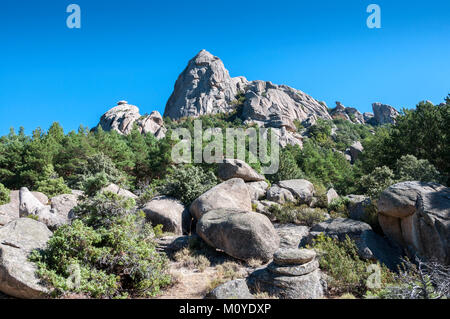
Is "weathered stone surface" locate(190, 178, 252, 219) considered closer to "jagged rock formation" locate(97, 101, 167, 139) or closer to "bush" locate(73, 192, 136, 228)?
"bush" locate(73, 192, 136, 228)

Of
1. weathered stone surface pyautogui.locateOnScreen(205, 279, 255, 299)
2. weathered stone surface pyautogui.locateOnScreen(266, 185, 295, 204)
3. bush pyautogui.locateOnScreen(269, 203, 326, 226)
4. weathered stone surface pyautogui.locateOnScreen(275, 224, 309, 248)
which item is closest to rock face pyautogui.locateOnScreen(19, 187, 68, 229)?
weathered stone surface pyautogui.locateOnScreen(205, 279, 255, 299)

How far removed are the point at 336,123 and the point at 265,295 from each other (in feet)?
312

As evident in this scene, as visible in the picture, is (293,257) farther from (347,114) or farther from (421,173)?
(347,114)

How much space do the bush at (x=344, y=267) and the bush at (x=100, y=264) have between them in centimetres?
470

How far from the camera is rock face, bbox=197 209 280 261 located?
9.27 m

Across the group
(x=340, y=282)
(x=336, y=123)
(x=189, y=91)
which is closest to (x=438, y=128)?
(x=340, y=282)

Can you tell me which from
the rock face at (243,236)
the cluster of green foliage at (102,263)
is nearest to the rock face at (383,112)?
the rock face at (243,236)

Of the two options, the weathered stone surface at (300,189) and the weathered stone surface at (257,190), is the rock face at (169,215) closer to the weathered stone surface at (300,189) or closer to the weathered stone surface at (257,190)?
the weathered stone surface at (257,190)

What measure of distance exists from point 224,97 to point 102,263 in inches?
3806

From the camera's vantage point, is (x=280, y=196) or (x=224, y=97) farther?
(x=224, y=97)

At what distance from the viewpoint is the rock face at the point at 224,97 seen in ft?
289

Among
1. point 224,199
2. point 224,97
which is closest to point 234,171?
point 224,199

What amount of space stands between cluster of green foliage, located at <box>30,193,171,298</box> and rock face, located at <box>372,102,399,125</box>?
108731 mm

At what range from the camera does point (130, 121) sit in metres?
72.1
